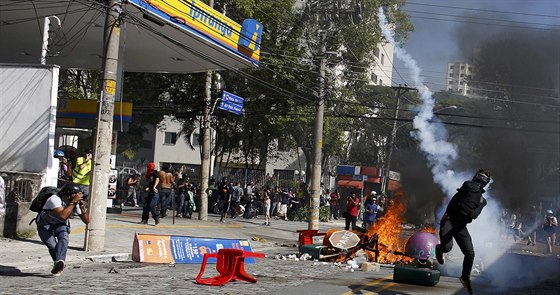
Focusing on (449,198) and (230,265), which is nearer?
(230,265)

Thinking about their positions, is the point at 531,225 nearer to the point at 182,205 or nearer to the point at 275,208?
the point at 275,208

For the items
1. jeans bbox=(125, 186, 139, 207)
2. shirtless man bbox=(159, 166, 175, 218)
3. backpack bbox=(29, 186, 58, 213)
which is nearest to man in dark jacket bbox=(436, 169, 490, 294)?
backpack bbox=(29, 186, 58, 213)

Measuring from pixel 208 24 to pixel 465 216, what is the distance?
15.7 metres

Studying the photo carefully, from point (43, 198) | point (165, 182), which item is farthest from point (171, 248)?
point (165, 182)

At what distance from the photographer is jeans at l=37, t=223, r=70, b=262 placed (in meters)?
11.5

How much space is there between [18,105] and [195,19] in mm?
7564

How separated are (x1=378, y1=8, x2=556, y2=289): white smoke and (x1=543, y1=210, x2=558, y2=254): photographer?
149 cm

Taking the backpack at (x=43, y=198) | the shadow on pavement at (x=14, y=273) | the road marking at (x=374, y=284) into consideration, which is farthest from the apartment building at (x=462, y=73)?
the shadow on pavement at (x=14, y=273)

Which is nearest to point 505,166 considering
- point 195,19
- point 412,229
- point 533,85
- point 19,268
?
point 533,85

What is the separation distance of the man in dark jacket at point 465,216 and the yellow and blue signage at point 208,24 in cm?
1231

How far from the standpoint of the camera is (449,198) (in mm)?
27938

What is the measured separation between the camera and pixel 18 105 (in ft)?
61.6

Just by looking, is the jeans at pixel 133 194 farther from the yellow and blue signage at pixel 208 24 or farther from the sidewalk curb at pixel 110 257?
the sidewalk curb at pixel 110 257

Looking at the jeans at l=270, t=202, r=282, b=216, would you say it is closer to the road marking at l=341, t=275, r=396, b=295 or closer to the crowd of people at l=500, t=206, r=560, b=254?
the crowd of people at l=500, t=206, r=560, b=254
